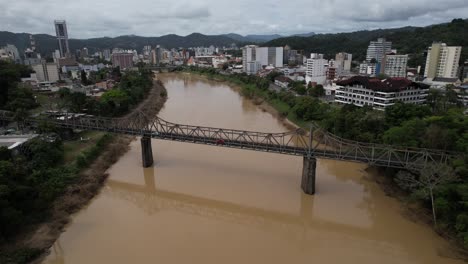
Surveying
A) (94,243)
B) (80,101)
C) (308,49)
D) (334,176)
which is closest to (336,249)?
(334,176)

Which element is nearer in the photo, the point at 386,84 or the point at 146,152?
the point at 146,152

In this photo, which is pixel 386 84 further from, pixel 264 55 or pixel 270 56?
pixel 270 56

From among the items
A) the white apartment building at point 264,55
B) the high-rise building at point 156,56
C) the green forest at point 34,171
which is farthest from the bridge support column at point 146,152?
the high-rise building at point 156,56

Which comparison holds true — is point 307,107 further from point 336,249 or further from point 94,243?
point 94,243

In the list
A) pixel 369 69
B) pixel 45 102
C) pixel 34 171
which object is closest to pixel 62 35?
pixel 45 102

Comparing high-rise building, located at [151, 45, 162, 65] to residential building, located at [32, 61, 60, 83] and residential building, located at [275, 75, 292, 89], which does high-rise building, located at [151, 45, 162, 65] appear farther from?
residential building, located at [275, 75, 292, 89]
